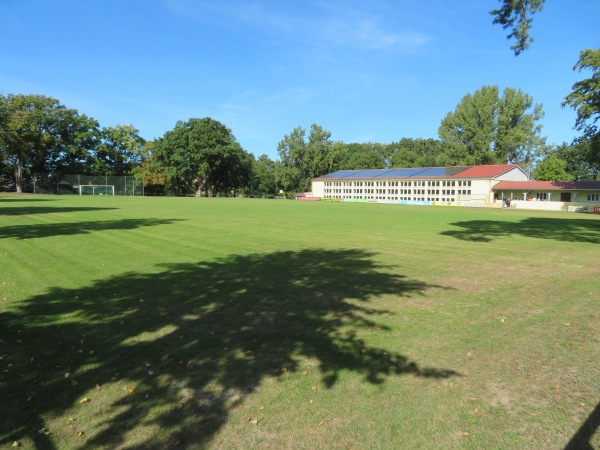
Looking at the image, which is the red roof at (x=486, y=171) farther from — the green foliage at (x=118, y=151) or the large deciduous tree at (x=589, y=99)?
the green foliage at (x=118, y=151)

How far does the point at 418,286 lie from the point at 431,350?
3.47 metres


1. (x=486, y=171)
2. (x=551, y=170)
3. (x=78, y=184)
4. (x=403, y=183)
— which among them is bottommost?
(x=403, y=183)

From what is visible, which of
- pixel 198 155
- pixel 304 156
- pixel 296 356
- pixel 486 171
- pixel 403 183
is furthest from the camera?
pixel 304 156

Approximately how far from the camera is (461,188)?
67562mm

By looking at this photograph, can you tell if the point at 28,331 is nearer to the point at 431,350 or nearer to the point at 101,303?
the point at 101,303

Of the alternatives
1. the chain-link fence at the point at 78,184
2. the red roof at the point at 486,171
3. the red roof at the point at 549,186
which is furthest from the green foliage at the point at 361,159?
the chain-link fence at the point at 78,184

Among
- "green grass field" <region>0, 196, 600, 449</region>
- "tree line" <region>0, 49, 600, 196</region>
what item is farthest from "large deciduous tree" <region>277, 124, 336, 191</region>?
"green grass field" <region>0, 196, 600, 449</region>

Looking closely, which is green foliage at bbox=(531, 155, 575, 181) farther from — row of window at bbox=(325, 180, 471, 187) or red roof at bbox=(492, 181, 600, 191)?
row of window at bbox=(325, 180, 471, 187)

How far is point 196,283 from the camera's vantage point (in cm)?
832

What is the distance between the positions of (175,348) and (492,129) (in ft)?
286

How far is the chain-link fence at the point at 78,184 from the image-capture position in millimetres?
77875

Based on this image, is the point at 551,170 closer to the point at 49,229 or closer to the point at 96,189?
the point at 49,229

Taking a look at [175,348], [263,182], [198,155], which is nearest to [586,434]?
[175,348]

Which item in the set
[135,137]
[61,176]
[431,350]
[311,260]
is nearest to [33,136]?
[61,176]
